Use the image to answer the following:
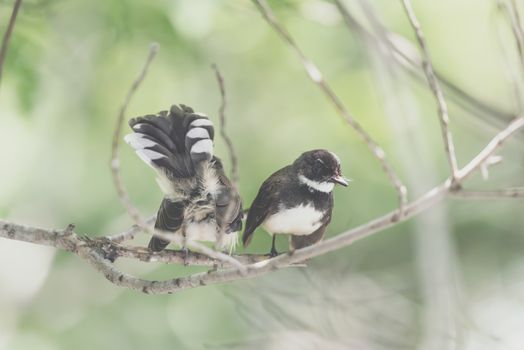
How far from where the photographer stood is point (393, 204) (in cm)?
881

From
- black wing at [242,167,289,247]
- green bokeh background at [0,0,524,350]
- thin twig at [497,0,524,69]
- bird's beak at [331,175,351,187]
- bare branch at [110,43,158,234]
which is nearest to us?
bare branch at [110,43,158,234]

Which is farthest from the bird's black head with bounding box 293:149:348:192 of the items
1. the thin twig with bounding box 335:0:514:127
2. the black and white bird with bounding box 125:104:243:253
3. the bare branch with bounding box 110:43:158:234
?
the bare branch with bounding box 110:43:158:234

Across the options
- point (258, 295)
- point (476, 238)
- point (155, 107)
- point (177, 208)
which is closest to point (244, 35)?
point (155, 107)

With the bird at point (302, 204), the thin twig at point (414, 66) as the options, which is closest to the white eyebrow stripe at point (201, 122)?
the thin twig at point (414, 66)

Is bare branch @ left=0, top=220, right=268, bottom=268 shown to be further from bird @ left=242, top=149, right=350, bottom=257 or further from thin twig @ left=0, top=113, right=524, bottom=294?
bird @ left=242, top=149, right=350, bottom=257

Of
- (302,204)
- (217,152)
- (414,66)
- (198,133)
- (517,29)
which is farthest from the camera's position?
(217,152)

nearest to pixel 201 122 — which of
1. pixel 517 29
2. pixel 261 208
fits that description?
pixel 261 208

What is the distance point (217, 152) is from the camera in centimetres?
831

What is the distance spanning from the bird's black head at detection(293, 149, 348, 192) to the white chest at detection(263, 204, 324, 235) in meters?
0.13

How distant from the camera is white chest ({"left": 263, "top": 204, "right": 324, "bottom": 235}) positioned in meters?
4.30

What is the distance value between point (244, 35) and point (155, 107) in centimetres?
191

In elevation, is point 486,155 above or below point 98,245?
below

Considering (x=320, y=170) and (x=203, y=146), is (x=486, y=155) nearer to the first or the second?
(x=203, y=146)

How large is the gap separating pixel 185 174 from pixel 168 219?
218 mm
